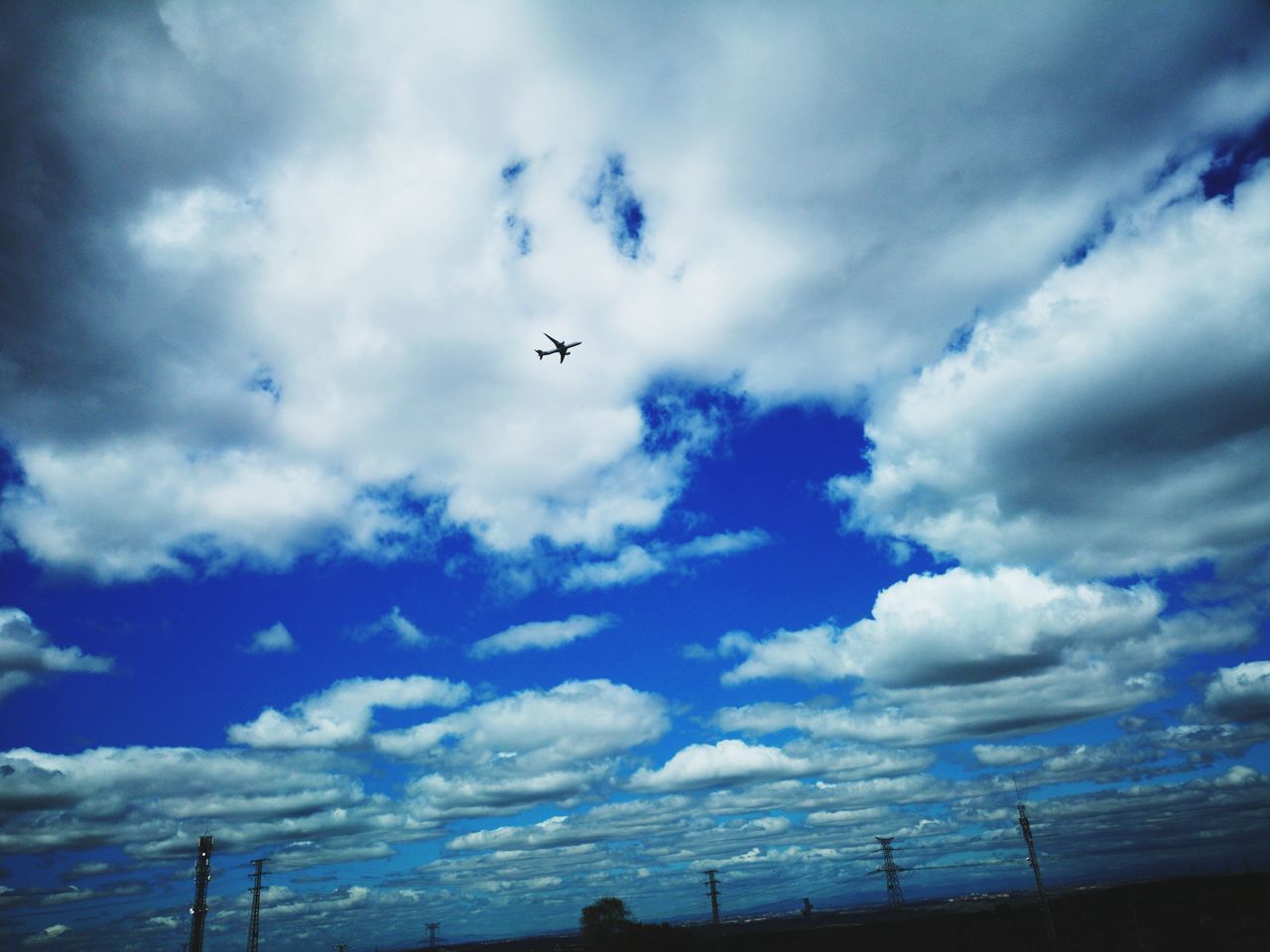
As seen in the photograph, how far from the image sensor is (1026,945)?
10162 centimetres

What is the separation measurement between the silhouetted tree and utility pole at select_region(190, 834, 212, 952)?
47.8 m

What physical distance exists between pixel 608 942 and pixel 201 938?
49.8m

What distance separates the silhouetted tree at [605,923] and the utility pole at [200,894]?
47.8 metres

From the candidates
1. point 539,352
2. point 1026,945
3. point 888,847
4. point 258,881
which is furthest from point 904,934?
point 539,352

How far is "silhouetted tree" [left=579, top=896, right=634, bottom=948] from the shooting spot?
93.9 metres

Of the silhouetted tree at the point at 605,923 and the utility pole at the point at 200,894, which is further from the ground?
the utility pole at the point at 200,894

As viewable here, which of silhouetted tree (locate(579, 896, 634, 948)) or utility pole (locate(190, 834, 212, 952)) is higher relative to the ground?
utility pole (locate(190, 834, 212, 952))

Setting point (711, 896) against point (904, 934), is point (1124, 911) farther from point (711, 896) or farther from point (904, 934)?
point (711, 896)

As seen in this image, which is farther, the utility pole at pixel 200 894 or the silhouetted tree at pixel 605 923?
the silhouetted tree at pixel 605 923

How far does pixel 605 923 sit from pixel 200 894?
166 feet

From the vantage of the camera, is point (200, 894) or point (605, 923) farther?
point (605, 923)

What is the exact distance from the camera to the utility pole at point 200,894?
6694 centimetres

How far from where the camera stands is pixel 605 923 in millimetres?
94938

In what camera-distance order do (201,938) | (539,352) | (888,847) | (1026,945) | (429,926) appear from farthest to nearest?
(429,926) < (888,847) < (1026,945) < (201,938) < (539,352)
